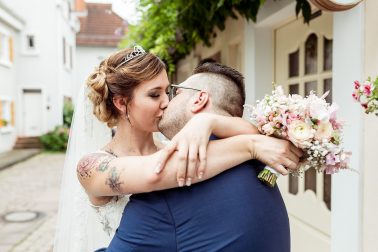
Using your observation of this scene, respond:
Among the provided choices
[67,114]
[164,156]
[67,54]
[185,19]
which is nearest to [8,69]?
[67,114]

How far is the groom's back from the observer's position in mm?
1372

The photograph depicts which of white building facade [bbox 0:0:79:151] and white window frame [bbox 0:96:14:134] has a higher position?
white building facade [bbox 0:0:79:151]

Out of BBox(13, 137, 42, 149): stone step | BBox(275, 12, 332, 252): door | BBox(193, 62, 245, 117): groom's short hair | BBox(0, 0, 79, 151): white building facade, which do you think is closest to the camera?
BBox(193, 62, 245, 117): groom's short hair

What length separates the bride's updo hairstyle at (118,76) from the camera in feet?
6.42

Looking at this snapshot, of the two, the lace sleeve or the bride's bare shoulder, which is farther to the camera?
the lace sleeve

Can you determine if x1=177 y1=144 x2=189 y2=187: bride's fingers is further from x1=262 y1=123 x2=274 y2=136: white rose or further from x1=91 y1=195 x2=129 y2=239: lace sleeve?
x1=91 y1=195 x2=129 y2=239: lace sleeve

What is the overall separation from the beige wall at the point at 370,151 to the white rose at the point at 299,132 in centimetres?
137

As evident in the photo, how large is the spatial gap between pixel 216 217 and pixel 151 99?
74cm

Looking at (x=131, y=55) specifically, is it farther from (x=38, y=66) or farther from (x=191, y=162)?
(x=38, y=66)

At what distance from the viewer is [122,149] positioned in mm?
2152

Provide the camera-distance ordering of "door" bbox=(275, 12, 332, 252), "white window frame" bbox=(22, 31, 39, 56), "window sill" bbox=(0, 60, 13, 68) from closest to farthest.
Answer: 1. "door" bbox=(275, 12, 332, 252)
2. "window sill" bbox=(0, 60, 13, 68)
3. "white window frame" bbox=(22, 31, 39, 56)

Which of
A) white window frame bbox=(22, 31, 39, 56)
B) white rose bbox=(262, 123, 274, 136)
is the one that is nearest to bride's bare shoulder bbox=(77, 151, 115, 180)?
white rose bbox=(262, 123, 274, 136)

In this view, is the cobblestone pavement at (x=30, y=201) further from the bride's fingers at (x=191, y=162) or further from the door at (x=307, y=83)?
the bride's fingers at (x=191, y=162)

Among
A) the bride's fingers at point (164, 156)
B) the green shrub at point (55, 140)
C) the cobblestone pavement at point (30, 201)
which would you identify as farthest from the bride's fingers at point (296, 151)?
Answer: the green shrub at point (55, 140)
